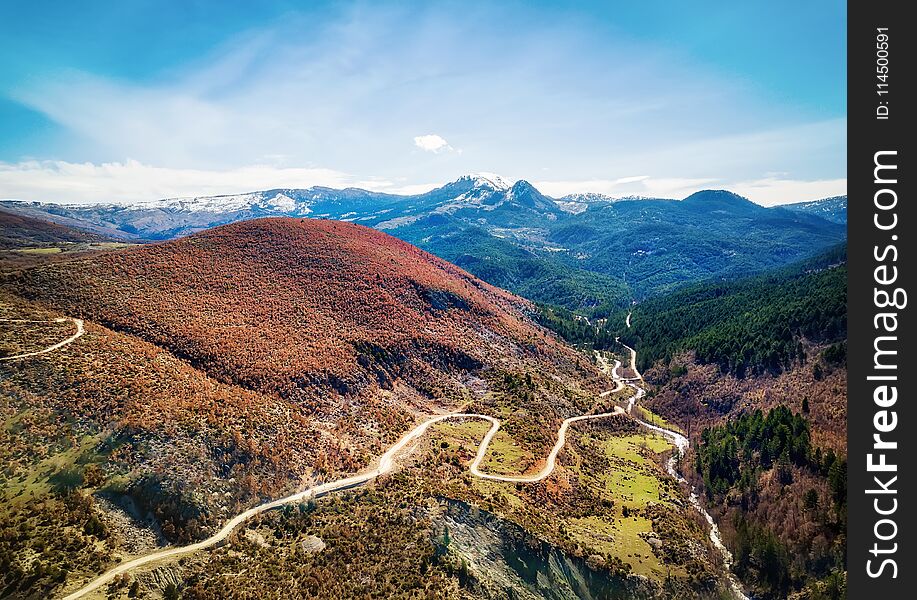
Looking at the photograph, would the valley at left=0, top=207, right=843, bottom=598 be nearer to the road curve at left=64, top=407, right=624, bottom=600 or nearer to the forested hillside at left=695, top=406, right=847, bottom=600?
the road curve at left=64, top=407, right=624, bottom=600

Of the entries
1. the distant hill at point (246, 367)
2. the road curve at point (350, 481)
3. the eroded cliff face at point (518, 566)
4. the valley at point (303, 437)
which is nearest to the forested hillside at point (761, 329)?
the valley at point (303, 437)

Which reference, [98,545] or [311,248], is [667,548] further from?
[311,248]

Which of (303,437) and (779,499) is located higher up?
(303,437)

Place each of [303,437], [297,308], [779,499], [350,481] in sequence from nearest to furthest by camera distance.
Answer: [350,481], [303,437], [779,499], [297,308]

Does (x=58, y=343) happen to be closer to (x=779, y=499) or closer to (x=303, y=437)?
(x=303, y=437)

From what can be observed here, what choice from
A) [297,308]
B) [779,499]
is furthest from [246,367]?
[779,499]

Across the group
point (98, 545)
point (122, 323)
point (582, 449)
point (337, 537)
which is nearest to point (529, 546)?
point (337, 537)
